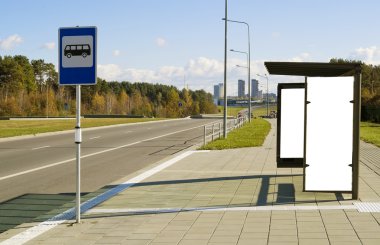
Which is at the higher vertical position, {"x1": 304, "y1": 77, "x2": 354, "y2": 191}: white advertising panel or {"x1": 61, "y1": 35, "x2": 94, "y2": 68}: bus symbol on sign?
{"x1": 61, "y1": 35, "x2": 94, "y2": 68}: bus symbol on sign

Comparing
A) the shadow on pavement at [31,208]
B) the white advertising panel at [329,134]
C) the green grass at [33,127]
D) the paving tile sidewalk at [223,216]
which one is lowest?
the green grass at [33,127]

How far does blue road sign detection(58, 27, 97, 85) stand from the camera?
703cm

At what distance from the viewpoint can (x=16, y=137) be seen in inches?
1187

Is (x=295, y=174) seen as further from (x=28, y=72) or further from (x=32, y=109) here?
(x=28, y=72)

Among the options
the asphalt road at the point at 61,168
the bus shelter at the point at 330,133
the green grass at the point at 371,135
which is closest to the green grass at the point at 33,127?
the asphalt road at the point at 61,168

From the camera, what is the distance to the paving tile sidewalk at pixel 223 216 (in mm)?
6273

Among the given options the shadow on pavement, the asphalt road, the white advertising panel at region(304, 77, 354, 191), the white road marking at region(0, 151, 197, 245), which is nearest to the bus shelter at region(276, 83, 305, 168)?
the white advertising panel at region(304, 77, 354, 191)

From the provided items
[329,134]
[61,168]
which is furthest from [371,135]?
[329,134]

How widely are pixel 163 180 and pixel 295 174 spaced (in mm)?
3209

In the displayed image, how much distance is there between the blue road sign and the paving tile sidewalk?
6.61ft

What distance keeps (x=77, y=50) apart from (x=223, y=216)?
10.3 ft

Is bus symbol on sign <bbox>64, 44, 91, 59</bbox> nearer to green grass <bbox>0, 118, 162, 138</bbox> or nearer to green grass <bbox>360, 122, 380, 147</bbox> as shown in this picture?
green grass <bbox>360, 122, 380, 147</bbox>

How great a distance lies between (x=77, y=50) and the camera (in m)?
7.09

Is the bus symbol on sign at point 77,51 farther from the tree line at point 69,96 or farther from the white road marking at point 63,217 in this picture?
the tree line at point 69,96
